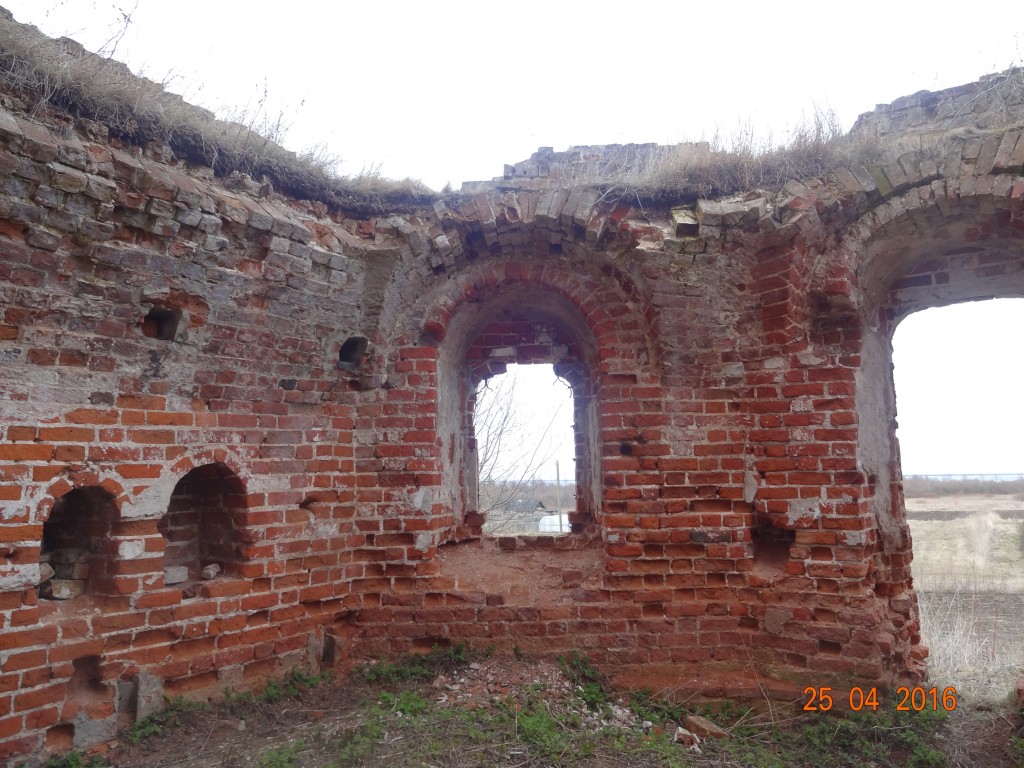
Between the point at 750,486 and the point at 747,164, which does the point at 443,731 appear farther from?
the point at 747,164

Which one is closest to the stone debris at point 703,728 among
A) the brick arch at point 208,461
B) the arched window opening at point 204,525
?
the arched window opening at point 204,525

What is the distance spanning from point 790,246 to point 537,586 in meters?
2.88

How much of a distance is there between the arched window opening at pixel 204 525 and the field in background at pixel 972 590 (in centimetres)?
507

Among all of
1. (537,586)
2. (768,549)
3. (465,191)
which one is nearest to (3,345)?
(465,191)

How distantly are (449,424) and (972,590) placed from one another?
10747 millimetres

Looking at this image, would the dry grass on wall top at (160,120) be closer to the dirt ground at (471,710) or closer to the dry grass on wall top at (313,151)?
the dry grass on wall top at (313,151)

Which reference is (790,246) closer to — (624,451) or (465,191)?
(624,451)

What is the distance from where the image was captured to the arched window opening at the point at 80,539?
3711mm

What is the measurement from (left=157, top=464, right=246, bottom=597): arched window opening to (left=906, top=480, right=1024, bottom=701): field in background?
16.6ft

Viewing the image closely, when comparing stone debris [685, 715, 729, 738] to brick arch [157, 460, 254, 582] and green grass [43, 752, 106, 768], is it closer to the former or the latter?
brick arch [157, 460, 254, 582]

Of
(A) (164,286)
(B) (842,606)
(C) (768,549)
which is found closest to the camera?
(A) (164,286)

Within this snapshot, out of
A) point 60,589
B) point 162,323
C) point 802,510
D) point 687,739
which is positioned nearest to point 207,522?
point 60,589

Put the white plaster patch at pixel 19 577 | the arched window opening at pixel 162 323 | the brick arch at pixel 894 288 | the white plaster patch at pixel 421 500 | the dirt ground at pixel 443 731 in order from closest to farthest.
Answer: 1. the white plaster patch at pixel 19 577
2. the dirt ground at pixel 443 731
3. the arched window opening at pixel 162 323
4. the brick arch at pixel 894 288
5. the white plaster patch at pixel 421 500

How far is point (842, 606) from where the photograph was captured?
4.29 meters
